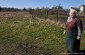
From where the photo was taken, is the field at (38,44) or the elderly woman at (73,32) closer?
the elderly woman at (73,32)

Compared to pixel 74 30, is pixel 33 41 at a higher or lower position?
lower

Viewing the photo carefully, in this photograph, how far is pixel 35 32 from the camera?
14.4 m

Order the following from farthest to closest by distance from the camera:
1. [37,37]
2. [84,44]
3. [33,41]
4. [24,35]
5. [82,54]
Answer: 1. [24,35]
2. [37,37]
3. [33,41]
4. [84,44]
5. [82,54]

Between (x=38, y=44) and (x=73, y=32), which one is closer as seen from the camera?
(x=73, y=32)

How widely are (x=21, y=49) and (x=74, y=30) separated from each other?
2.92 metres

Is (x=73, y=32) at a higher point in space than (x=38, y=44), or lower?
higher

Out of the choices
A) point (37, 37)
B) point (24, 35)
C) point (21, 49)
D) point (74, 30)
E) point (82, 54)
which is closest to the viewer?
point (74, 30)

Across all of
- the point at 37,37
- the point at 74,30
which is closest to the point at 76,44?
the point at 74,30

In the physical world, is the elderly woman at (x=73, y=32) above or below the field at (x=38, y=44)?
above

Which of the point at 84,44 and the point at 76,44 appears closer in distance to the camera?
the point at 76,44

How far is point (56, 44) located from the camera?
11.1 m

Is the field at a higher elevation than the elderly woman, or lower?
lower

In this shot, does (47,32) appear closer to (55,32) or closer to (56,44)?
(55,32)

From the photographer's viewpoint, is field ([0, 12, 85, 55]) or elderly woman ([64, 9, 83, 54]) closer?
elderly woman ([64, 9, 83, 54])
